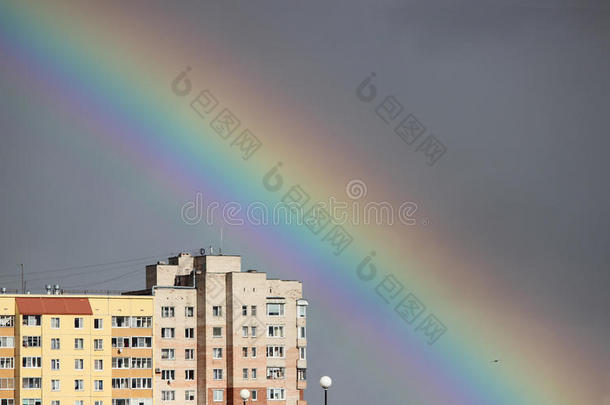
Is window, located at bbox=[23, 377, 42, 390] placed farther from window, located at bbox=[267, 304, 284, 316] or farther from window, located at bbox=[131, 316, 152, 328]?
window, located at bbox=[267, 304, 284, 316]

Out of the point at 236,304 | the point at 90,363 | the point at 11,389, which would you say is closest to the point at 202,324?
the point at 236,304

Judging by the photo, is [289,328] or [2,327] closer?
[2,327]

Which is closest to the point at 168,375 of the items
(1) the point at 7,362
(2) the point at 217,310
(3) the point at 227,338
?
(3) the point at 227,338

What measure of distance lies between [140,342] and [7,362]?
10.5m

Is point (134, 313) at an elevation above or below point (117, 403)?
above

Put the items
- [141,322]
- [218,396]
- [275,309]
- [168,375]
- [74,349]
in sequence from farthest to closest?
1. [275,309]
2. [141,322]
3. [168,375]
4. [218,396]
5. [74,349]

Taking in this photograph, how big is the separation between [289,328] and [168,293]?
33.1ft

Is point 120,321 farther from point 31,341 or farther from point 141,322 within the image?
point 31,341

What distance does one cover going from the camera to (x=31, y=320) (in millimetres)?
97938

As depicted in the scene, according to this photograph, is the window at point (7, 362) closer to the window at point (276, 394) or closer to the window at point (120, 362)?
the window at point (120, 362)

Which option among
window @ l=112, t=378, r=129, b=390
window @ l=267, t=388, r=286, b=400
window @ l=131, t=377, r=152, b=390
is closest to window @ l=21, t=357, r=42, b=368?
window @ l=112, t=378, r=129, b=390

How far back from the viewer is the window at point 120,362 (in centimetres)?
10056

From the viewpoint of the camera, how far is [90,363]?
9938 centimetres

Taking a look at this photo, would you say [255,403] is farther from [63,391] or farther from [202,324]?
[63,391]
